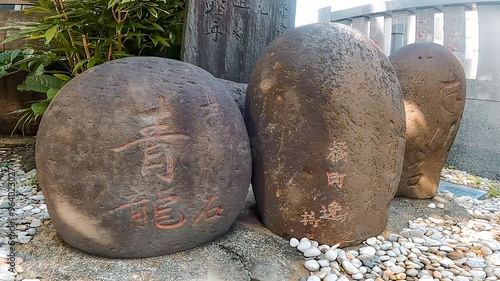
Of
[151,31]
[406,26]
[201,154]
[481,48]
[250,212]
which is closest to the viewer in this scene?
[201,154]

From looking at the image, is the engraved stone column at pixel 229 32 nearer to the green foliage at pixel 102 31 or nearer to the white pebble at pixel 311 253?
the green foliage at pixel 102 31

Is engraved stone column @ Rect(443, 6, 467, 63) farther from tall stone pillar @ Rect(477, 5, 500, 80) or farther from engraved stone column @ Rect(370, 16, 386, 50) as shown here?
engraved stone column @ Rect(370, 16, 386, 50)

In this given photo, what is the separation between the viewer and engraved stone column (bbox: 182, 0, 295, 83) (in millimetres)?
3143

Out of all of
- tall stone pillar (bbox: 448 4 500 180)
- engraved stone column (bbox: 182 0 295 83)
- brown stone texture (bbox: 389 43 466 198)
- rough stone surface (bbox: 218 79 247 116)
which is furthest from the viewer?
tall stone pillar (bbox: 448 4 500 180)

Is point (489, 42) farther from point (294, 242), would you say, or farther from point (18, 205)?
point (18, 205)

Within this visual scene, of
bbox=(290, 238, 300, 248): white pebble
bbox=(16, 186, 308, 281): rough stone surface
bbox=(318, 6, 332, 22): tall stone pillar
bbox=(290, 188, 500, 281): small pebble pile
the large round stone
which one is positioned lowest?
bbox=(290, 188, 500, 281): small pebble pile

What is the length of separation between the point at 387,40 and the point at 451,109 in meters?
→ 3.64

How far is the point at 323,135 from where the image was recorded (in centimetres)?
224

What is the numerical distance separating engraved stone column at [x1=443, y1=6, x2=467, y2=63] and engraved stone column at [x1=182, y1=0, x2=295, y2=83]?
3.33 m

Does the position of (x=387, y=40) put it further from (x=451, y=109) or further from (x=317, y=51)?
(x=317, y=51)

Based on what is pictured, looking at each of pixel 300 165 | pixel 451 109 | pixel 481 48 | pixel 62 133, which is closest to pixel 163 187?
pixel 62 133

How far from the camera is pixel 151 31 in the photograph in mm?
3688

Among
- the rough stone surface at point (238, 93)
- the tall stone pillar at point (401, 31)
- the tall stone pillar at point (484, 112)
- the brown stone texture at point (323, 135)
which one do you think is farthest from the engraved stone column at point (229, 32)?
the tall stone pillar at point (484, 112)

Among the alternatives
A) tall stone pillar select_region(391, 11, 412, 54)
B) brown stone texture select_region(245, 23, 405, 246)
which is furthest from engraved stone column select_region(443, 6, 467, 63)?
brown stone texture select_region(245, 23, 405, 246)
